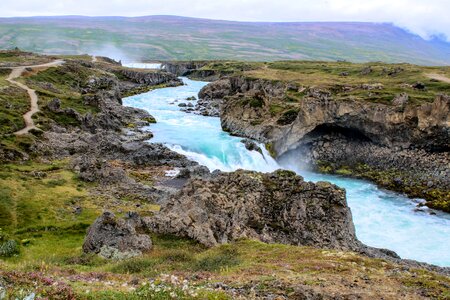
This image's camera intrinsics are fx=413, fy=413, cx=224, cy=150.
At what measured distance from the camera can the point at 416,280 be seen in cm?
1939

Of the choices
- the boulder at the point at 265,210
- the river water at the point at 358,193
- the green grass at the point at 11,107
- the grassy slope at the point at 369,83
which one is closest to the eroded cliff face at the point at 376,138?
the river water at the point at 358,193

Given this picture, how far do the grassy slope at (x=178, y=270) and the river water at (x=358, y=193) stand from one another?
2553 cm

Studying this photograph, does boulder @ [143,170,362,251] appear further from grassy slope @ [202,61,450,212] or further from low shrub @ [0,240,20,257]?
grassy slope @ [202,61,450,212]

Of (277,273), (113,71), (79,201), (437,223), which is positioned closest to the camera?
(277,273)

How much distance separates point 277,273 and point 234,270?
2086 mm

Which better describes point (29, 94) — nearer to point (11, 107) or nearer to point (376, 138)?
point (11, 107)

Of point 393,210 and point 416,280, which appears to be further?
point 393,210

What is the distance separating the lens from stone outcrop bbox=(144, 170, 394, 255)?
97.2 ft

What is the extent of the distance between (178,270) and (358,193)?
157ft

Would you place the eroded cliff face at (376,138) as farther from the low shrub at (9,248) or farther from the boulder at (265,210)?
the low shrub at (9,248)

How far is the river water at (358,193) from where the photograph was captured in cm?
4609

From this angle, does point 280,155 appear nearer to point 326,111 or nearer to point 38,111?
point 326,111

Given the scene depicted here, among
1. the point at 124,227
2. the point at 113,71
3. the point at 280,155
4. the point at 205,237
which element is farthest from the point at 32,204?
the point at 113,71

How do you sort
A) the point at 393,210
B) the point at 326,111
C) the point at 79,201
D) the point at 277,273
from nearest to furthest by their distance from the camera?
the point at 277,273, the point at 79,201, the point at 393,210, the point at 326,111
